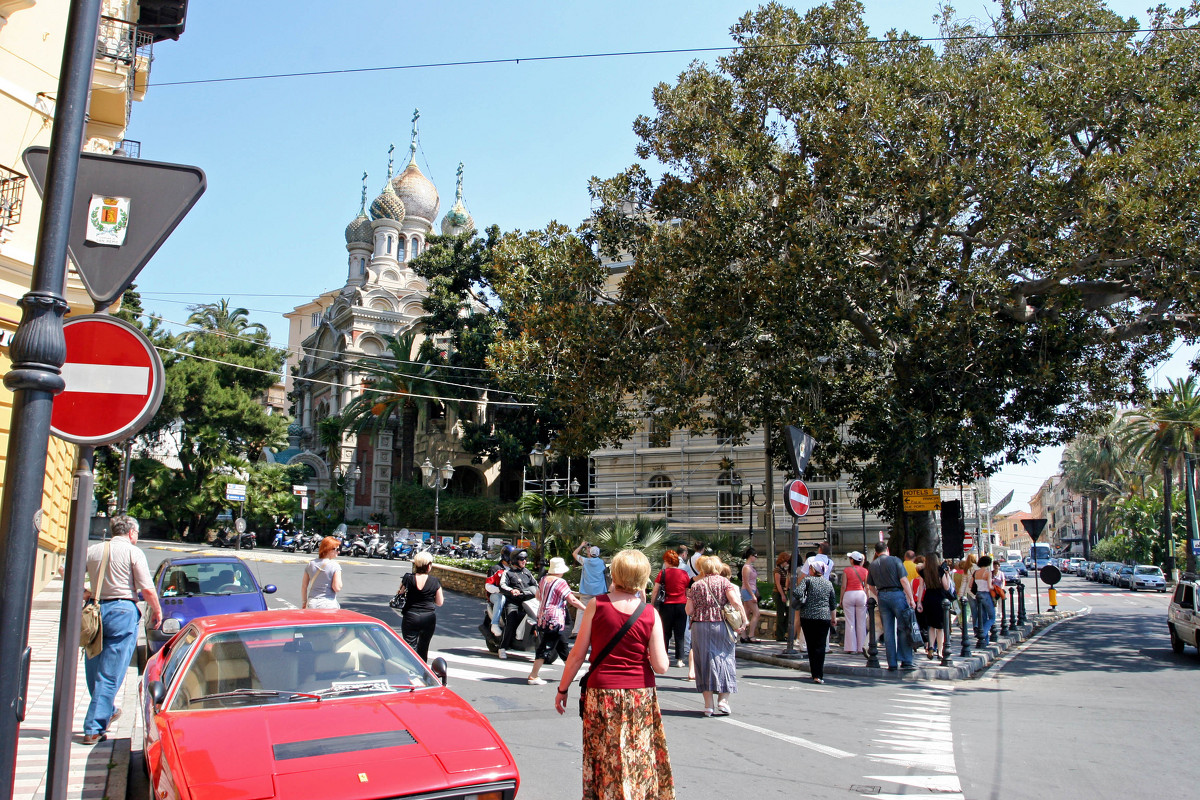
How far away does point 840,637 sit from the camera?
16469 millimetres

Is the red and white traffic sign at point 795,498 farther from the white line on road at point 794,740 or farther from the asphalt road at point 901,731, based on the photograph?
the white line on road at point 794,740

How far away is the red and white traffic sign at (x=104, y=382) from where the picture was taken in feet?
12.8

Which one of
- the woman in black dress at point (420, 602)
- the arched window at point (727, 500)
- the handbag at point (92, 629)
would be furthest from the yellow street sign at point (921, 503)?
the arched window at point (727, 500)

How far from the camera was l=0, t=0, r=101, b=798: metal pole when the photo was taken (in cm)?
324

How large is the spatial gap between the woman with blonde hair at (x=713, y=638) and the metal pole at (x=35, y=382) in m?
6.35

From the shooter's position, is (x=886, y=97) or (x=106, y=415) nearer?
(x=106, y=415)

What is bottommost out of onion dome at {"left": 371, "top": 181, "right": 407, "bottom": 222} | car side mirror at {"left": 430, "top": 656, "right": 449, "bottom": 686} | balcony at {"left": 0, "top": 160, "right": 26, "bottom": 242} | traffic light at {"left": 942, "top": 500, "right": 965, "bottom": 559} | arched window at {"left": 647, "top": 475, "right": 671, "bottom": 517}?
car side mirror at {"left": 430, "top": 656, "right": 449, "bottom": 686}

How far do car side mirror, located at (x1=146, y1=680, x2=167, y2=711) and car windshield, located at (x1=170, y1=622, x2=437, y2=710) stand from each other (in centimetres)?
10

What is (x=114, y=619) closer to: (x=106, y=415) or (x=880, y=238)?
(x=106, y=415)

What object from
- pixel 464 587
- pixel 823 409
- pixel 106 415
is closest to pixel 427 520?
pixel 464 587

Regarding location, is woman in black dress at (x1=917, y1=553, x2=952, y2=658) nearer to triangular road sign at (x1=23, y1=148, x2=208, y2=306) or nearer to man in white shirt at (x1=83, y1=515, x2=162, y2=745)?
man in white shirt at (x1=83, y1=515, x2=162, y2=745)

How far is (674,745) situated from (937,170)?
12.3m

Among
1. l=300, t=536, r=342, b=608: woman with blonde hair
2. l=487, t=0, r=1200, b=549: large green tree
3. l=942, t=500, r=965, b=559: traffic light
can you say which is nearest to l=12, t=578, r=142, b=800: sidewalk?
l=300, t=536, r=342, b=608: woman with blonde hair

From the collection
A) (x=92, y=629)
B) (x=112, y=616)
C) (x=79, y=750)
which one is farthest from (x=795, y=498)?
(x=79, y=750)
